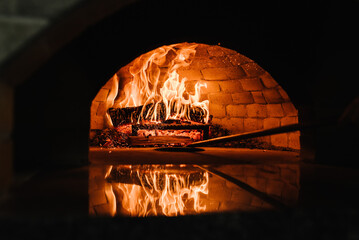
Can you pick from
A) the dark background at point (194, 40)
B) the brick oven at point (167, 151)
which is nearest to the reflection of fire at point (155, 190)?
the brick oven at point (167, 151)

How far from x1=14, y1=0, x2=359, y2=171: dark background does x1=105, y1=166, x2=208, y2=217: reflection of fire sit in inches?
28.1

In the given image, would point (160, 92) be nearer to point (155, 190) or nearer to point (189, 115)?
point (189, 115)

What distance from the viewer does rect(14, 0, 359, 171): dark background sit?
9.29 ft

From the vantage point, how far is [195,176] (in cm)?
254

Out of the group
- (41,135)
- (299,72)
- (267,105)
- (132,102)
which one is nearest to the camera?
(41,135)

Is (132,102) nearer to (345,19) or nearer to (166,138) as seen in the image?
(166,138)

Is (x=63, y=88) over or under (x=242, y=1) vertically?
under

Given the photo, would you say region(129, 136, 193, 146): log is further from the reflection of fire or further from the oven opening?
the reflection of fire

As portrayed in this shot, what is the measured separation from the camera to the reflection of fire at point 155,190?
1562 mm

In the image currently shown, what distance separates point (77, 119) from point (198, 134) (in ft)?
8.77

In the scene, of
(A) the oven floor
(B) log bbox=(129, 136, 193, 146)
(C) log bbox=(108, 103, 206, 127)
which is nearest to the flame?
(C) log bbox=(108, 103, 206, 127)

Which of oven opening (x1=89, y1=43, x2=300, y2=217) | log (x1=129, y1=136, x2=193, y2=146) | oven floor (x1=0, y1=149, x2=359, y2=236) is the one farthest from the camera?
log (x1=129, y1=136, x2=193, y2=146)

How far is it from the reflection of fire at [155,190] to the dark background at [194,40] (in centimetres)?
71

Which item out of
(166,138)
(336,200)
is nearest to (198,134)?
(166,138)
